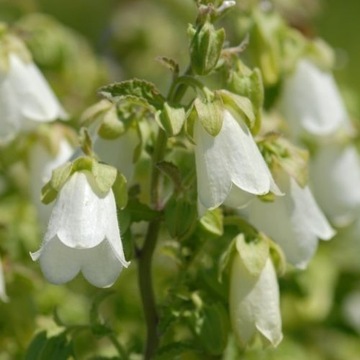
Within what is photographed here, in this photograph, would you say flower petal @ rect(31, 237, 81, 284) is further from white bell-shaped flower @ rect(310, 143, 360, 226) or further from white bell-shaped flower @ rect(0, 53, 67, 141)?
white bell-shaped flower @ rect(310, 143, 360, 226)

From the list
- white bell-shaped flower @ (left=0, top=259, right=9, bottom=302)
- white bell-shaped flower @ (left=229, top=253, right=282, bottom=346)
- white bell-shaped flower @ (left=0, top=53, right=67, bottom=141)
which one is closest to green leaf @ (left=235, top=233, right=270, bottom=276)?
white bell-shaped flower @ (left=229, top=253, right=282, bottom=346)

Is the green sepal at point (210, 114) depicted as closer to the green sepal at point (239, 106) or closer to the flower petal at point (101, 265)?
the green sepal at point (239, 106)

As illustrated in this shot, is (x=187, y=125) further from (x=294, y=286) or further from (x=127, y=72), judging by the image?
(x=127, y=72)

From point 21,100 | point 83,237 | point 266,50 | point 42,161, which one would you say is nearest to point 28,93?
point 21,100

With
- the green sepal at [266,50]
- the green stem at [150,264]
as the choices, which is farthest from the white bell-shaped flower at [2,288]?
the green sepal at [266,50]

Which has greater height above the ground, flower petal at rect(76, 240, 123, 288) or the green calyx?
the green calyx

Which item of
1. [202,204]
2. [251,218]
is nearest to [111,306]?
[251,218]

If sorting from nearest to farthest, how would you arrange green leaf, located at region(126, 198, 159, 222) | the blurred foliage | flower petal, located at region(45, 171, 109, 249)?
flower petal, located at region(45, 171, 109, 249) → green leaf, located at region(126, 198, 159, 222) → the blurred foliage

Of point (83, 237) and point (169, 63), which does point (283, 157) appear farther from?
point (83, 237)
